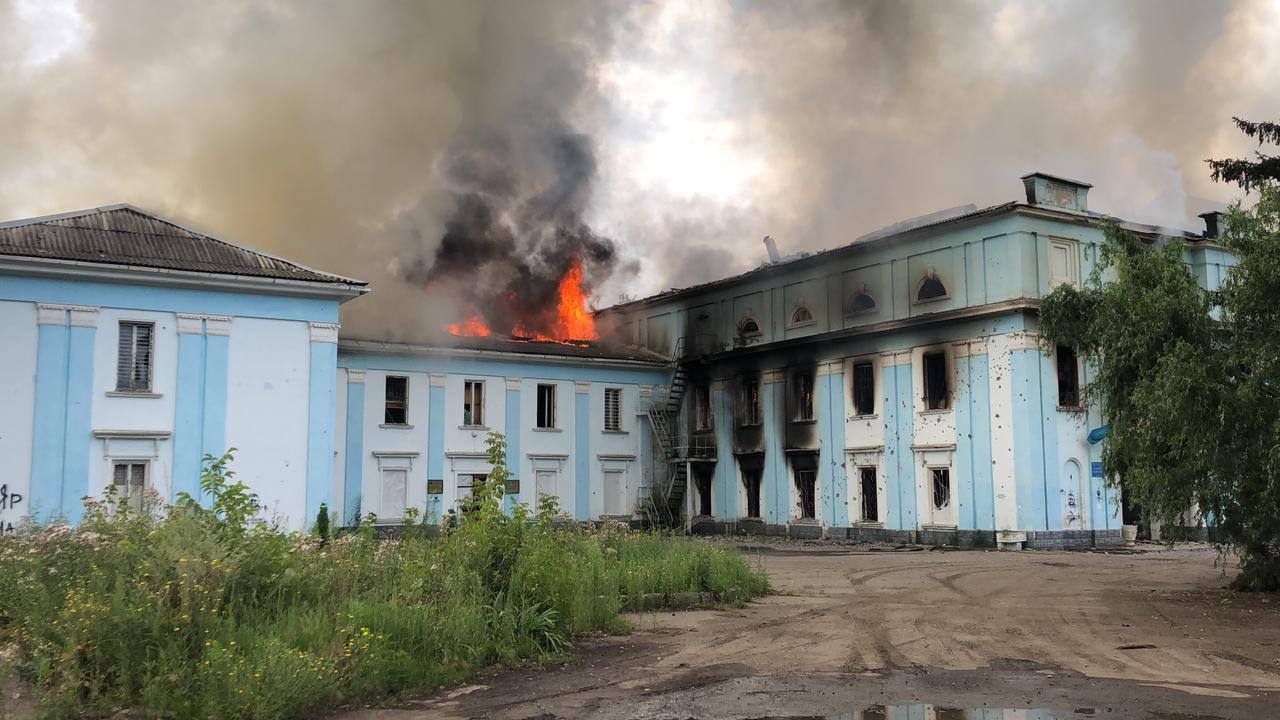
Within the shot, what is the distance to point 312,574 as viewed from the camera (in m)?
9.54

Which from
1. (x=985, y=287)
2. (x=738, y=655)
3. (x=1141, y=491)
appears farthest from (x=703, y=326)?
(x=738, y=655)

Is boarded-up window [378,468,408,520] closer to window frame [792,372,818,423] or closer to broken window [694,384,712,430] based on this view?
broken window [694,384,712,430]

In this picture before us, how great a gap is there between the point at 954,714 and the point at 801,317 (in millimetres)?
27553

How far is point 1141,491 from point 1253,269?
3426 millimetres

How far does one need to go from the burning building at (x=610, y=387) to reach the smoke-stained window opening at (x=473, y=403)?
70 millimetres

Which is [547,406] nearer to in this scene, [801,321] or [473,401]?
[473,401]

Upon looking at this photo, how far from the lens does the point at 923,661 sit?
32.4 ft

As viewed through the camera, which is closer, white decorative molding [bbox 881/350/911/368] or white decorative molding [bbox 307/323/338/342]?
white decorative molding [bbox 307/323/338/342]

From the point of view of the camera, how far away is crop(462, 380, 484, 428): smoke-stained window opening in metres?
33.8

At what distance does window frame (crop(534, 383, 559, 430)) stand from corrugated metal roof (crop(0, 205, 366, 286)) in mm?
11770

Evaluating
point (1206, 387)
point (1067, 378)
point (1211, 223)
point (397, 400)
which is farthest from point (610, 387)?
point (1206, 387)

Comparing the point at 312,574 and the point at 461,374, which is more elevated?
the point at 461,374

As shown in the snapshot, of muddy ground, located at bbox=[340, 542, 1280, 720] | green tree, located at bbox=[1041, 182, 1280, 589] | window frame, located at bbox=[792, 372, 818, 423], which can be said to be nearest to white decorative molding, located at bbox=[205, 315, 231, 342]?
muddy ground, located at bbox=[340, 542, 1280, 720]

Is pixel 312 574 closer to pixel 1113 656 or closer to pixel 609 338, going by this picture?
pixel 1113 656
